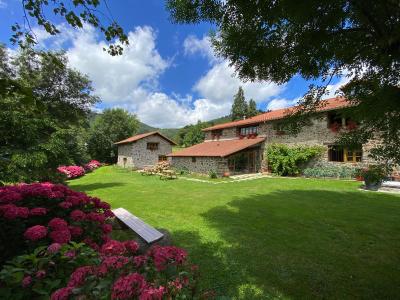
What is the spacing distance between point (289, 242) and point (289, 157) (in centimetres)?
1567

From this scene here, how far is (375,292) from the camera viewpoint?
381 cm

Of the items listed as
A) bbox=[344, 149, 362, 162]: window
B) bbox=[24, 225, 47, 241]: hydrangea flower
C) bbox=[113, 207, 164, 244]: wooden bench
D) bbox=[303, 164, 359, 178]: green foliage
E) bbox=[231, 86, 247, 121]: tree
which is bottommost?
bbox=[113, 207, 164, 244]: wooden bench

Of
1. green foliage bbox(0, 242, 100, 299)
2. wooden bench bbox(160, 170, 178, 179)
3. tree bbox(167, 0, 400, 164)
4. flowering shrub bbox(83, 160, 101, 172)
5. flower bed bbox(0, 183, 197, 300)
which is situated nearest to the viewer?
flower bed bbox(0, 183, 197, 300)

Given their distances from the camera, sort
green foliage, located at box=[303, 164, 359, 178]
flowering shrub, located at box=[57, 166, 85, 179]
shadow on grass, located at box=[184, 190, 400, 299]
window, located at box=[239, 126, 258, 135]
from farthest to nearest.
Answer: window, located at box=[239, 126, 258, 135]
flowering shrub, located at box=[57, 166, 85, 179]
green foliage, located at box=[303, 164, 359, 178]
shadow on grass, located at box=[184, 190, 400, 299]

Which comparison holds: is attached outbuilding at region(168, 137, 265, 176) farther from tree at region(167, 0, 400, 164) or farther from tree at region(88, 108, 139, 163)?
tree at region(88, 108, 139, 163)

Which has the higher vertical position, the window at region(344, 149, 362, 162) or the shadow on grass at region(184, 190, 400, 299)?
the window at region(344, 149, 362, 162)

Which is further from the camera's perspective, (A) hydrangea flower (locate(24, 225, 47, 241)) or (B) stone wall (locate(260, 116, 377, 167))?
(B) stone wall (locate(260, 116, 377, 167))

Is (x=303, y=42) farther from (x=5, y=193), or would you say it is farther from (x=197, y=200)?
(x=197, y=200)

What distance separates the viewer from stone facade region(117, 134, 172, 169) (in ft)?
105

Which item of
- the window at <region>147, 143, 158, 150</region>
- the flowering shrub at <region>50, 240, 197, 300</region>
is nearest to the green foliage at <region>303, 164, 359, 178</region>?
the flowering shrub at <region>50, 240, 197, 300</region>

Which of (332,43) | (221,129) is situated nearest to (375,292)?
(332,43)

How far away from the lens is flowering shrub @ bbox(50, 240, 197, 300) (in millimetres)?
1503

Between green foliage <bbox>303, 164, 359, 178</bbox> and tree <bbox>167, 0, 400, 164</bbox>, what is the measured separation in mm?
14829

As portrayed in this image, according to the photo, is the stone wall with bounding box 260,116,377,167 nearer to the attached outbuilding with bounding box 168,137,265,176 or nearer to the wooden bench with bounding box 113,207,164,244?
the attached outbuilding with bounding box 168,137,265,176
